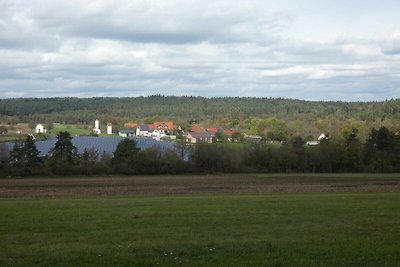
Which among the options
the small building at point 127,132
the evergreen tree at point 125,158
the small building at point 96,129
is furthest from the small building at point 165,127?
the evergreen tree at point 125,158

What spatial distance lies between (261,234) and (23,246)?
7.12 metres

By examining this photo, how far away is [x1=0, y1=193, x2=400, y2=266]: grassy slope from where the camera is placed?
12188 mm

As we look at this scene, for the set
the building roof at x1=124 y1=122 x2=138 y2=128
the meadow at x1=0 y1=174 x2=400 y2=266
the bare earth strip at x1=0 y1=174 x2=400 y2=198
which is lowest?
the bare earth strip at x1=0 y1=174 x2=400 y2=198

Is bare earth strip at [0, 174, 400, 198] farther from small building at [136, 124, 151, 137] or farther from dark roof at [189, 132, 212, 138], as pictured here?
small building at [136, 124, 151, 137]

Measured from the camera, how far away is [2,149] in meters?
74.3

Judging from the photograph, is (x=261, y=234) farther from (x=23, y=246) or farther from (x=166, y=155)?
(x=166, y=155)

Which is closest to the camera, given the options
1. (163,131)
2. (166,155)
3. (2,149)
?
(2,149)

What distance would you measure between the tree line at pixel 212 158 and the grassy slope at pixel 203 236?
51.5 metres

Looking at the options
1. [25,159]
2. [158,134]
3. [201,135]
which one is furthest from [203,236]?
[158,134]

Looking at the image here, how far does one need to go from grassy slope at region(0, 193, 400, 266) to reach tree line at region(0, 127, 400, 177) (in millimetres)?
51525

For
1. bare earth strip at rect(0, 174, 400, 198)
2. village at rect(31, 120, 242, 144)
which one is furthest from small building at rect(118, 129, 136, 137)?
bare earth strip at rect(0, 174, 400, 198)

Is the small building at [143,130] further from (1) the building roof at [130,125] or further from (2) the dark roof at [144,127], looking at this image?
(1) the building roof at [130,125]

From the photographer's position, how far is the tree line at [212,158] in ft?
240

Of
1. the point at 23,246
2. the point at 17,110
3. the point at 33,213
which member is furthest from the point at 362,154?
the point at 17,110
